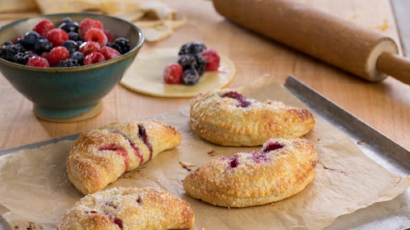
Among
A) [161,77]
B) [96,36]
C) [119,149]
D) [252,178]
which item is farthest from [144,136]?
[161,77]

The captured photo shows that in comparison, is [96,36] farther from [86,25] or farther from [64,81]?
[64,81]

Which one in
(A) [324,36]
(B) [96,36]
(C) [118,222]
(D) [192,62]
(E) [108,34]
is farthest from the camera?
(A) [324,36]

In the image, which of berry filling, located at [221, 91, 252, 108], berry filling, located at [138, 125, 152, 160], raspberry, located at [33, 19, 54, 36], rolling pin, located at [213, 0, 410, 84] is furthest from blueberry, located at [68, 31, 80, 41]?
rolling pin, located at [213, 0, 410, 84]

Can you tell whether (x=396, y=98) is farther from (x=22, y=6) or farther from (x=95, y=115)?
(x=22, y=6)

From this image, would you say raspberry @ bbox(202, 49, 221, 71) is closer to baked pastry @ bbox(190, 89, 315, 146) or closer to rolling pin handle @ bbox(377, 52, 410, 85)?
baked pastry @ bbox(190, 89, 315, 146)

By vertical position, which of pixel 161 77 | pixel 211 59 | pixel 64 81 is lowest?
pixel 161 77

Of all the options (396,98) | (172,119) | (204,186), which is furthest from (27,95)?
(396,98)

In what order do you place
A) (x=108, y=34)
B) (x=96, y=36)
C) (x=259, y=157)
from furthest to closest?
(x=108, y=34) < (x=96, y=36) < (x=259, y=157)
